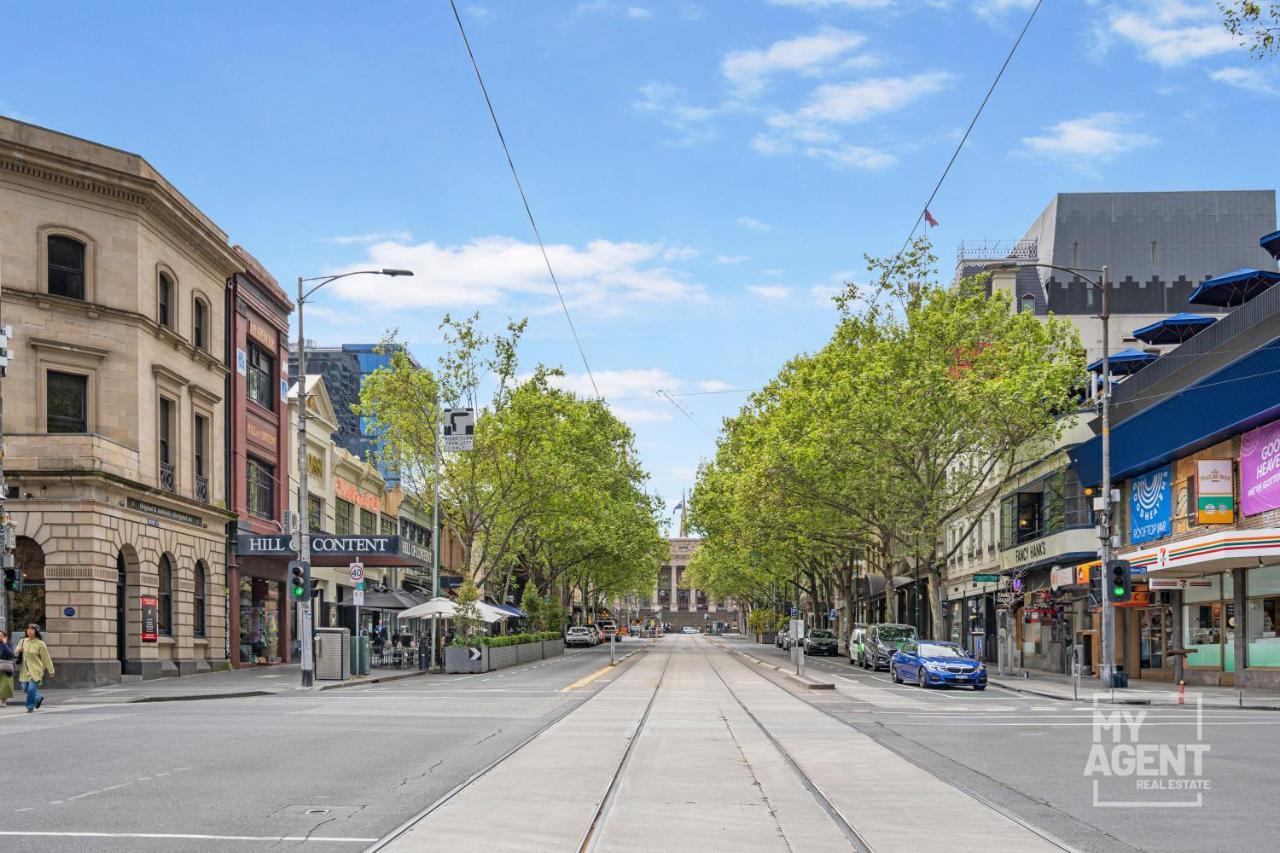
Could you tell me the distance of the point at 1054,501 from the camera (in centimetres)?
5125

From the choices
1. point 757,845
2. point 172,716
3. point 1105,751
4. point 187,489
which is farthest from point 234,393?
point 757,845

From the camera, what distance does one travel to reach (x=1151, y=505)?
42250 mm

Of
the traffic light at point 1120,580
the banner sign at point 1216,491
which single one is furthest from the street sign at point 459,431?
the banner sign at point 1216,491

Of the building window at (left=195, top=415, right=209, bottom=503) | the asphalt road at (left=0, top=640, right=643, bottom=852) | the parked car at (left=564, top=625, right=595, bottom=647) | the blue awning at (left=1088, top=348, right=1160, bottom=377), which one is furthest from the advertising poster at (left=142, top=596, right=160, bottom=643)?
the parked car at (left=564, top=625, right=595, bottom=647)

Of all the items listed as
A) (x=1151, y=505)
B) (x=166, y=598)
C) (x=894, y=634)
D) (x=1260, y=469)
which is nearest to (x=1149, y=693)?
(x=1260, y=469)

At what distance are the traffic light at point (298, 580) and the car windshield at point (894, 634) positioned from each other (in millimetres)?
24245

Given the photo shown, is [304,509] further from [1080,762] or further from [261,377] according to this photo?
[1080,762]

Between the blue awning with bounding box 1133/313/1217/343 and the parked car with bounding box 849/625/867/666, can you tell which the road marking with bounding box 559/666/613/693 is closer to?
the parked car with bounding box 849/625/867/666

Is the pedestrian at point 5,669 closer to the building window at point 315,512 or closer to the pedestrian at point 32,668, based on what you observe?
the pedestrian at point 32,668

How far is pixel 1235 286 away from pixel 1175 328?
4.63m

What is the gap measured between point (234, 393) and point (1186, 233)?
4841cm

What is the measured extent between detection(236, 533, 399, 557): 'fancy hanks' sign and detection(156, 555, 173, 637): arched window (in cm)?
542

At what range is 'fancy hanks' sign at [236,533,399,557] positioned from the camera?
45875mm

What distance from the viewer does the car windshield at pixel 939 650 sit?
38.0m
